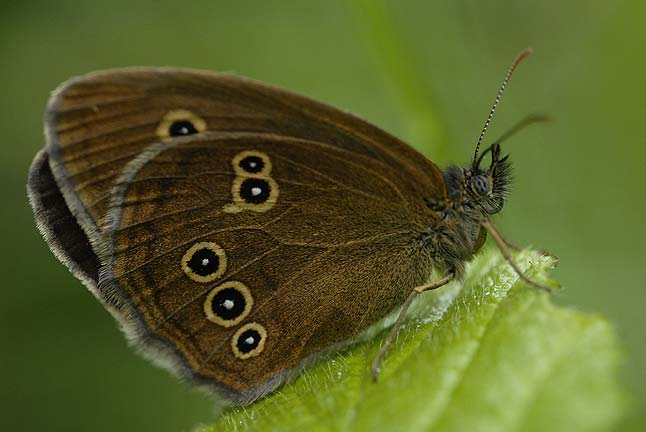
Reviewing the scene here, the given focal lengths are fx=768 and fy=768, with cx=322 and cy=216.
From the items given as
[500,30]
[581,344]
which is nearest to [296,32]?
[500,30]

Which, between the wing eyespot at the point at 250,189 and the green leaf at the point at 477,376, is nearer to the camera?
the green leaf at the point at 477,376

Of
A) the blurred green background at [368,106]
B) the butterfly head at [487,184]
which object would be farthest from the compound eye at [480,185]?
the blurred green background at [368,106]

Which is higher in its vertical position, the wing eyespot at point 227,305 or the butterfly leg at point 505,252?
the butterfly leg at point 505,252

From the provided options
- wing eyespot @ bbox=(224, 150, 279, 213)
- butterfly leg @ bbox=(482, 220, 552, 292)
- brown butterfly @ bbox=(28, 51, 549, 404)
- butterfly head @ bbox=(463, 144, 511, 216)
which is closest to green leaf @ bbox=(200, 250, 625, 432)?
butterfly leg @ bbox=(482, 220, 552, 292)

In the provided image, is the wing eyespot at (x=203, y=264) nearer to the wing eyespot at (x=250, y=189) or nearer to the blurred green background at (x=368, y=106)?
the wing eyespot at (x=250, y=189)

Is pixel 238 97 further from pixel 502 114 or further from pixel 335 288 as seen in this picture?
pixel 502 114

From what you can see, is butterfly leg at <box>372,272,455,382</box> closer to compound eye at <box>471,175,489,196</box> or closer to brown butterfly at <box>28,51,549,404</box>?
brown butterfly at <box>28,51,549,404</box>

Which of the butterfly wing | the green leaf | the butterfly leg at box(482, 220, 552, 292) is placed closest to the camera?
the green leaf
